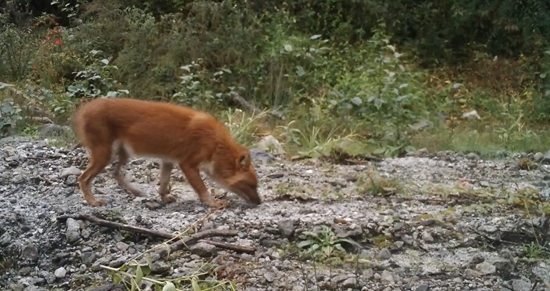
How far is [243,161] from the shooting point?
7.72 m

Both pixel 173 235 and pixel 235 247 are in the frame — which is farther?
pixel 173 235

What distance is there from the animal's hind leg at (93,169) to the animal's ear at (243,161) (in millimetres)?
1119

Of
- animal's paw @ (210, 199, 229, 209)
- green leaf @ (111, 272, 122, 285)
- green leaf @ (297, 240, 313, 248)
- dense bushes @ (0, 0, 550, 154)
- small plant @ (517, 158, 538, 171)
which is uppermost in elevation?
green leaf @ (111, 272, 122, 285)

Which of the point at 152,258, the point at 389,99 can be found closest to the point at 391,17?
the point at 389,99

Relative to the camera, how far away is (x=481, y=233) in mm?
6742

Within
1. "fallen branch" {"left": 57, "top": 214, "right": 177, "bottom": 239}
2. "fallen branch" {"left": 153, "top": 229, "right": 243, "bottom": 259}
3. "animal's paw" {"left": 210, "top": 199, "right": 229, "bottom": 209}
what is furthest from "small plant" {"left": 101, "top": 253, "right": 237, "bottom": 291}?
"animal's paw" {"left": 210, "top": 199, "right": 229, "bottom": 209}

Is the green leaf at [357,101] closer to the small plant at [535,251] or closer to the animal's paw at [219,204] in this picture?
the animal's paw at [219,204]

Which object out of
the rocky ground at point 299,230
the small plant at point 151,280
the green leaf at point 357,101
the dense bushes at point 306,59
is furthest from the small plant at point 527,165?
the small plant at point 151,280

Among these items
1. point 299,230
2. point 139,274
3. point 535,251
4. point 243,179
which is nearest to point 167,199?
point 243,179

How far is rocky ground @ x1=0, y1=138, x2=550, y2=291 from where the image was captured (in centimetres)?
599

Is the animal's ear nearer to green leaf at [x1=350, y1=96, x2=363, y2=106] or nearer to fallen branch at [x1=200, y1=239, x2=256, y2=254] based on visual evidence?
fallen branch at [x1=200, y1=239, x2=256, y2=254]

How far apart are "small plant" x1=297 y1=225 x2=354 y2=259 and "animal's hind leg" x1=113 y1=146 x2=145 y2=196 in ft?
6.36

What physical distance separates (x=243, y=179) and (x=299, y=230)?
1151 millimetres

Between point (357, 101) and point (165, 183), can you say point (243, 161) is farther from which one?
point (357, 101)
